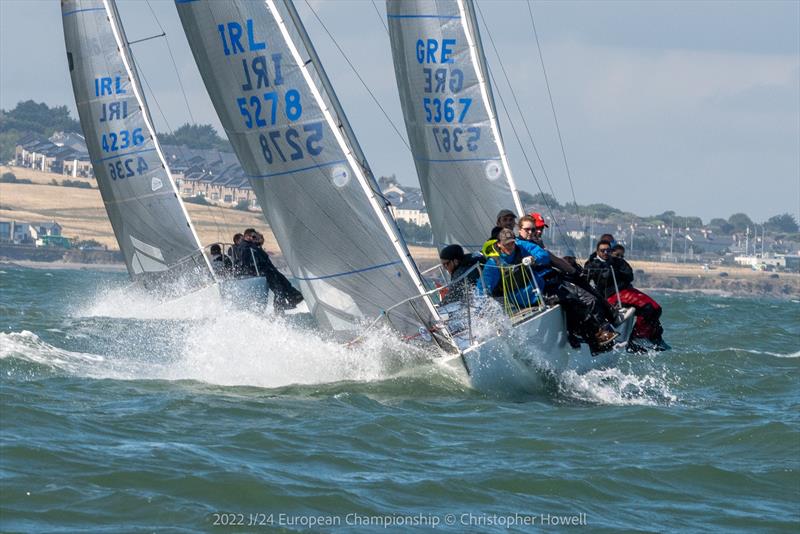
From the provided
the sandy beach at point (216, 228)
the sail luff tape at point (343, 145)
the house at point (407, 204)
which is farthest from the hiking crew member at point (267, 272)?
the house at point (407, 204)

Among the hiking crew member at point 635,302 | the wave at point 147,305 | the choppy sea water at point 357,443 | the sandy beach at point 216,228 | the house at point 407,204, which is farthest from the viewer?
the house at point 407,204

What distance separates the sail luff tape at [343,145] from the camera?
35.6 feet

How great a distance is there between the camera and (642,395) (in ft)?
37.1

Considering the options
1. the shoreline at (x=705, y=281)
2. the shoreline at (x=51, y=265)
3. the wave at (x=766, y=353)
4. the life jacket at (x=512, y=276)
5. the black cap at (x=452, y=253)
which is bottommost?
the shoreline at (x=705, y=281)

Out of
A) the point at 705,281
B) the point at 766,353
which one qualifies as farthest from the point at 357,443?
the point at 705,281

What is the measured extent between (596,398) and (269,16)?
3.75 meters

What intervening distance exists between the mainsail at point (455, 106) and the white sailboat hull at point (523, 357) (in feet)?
15.7

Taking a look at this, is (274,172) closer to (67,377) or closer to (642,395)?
(67,377)

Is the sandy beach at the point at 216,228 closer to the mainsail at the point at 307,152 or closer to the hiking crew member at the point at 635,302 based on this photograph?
the hiking crew member at the point at 635,302

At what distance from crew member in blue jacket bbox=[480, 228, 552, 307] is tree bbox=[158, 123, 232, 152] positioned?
14769 centimetres

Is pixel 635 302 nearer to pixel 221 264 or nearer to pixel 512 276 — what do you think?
pixel 512 276

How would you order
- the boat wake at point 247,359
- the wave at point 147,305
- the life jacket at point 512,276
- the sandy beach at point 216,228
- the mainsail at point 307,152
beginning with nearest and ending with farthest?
the life jacket at point 512,276 → the boat wake at point 247,359 → the mainsail at point 307,152 → the wave at point 147,305 → the sandy beach at point 216,228

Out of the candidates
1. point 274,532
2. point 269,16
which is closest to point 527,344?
point 269,16

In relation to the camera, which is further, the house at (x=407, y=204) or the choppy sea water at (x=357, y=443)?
the house at (x=407, y=204)
